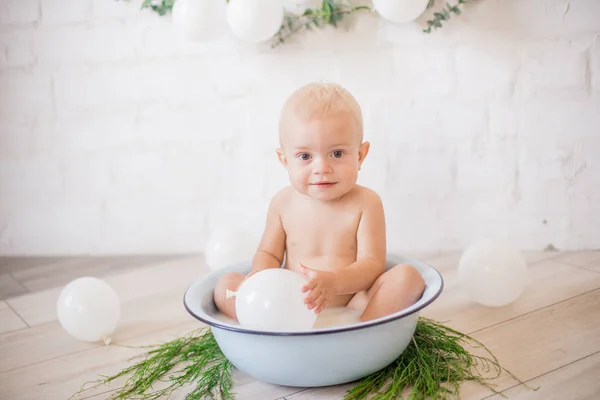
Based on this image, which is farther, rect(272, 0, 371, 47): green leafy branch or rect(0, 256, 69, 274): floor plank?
rect(0, 256, 69, 274): floor plank

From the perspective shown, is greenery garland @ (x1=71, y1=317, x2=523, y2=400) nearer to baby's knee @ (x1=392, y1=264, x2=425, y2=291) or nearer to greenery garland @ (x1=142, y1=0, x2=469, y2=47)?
baby's knee @ (x1=392, y1=264, x2=425, y2=291)

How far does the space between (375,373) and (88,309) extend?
0.58m

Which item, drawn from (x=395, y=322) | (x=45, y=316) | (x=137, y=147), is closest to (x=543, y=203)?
(x=395, y=322)

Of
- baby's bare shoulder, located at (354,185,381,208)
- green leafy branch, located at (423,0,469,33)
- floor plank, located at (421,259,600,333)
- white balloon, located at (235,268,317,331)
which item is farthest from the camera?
green leafy branch, located at (423,0,469,33)

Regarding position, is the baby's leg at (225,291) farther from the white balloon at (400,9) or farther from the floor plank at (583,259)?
the floor plank at (583,259)

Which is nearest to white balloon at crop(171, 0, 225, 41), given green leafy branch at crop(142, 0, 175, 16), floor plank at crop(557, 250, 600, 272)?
green leafy branch at crop(142, 0, 175, 16)

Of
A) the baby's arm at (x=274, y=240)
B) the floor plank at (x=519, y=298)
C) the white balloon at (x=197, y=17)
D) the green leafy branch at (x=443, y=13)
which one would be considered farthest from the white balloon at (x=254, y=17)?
the floor plank at (x=519, y=298)

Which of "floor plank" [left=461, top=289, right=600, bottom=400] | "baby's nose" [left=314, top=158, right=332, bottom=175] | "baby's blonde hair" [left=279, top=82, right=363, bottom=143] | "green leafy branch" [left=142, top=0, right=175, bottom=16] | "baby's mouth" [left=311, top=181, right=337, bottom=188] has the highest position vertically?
"green leafy branch" [left=142, top=0, right=175, bottom=16]

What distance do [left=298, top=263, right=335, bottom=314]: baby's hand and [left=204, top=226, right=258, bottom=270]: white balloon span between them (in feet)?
1.74

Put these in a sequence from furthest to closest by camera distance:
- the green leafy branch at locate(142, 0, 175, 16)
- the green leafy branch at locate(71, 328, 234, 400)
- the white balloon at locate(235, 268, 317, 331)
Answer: the green leafy branch at locate(142, 0, 175, 16)
the green leafy branch at locate(71, 328, 234, 400)
the white balloon at locate(235, 268, 317, 331)

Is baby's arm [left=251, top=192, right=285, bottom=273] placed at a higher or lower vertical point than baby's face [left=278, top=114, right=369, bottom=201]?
lower

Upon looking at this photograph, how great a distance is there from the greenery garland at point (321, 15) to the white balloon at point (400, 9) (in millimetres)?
103

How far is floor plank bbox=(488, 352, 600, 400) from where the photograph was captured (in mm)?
1025

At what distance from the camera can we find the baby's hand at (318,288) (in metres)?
1.02
